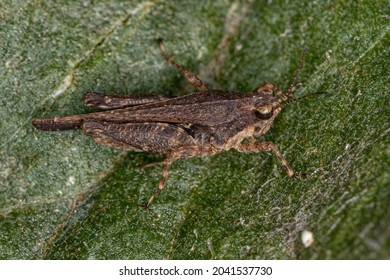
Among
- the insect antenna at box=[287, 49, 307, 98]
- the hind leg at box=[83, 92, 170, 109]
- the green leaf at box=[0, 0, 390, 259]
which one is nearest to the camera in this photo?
the green leaf at box=[0, 0, 390, 259]

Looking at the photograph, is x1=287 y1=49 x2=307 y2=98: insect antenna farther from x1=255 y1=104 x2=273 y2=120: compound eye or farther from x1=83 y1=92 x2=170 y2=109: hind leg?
x1=83 y1=92 x2=170 y2=109: hind leg

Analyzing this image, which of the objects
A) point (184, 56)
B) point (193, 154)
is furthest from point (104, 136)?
point (184, 56)

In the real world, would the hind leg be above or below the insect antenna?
Answer: below

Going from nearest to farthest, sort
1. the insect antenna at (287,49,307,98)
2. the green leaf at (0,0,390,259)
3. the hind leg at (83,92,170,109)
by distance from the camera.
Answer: the green leaf at (0,0,390,259) < the hind leg at (83,92,170,109) < the insect antenna at (287,49,307,98)

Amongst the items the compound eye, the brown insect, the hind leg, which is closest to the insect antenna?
the brown insect

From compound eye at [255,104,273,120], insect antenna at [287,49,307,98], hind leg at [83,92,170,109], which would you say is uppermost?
insect antenna at [287,49,307,98]

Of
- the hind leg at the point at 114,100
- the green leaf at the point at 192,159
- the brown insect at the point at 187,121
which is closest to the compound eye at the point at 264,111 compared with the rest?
the brown insect at the point at 187,121
